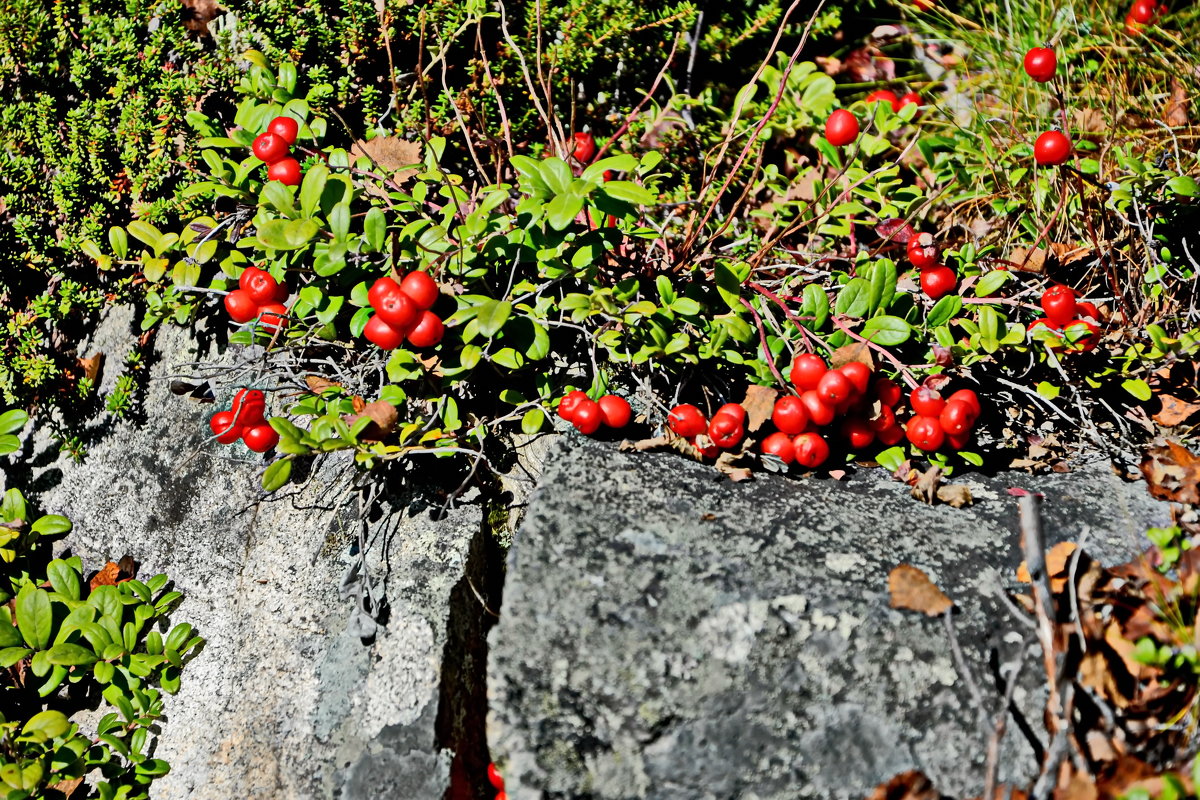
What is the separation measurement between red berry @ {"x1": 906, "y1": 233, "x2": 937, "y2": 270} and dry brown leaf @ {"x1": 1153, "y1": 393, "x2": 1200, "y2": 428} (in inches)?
32.2

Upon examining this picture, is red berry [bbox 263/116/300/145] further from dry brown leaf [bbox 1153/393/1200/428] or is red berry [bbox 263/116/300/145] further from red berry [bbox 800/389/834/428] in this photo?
dry brown leaf [bbox 1153/393/1200/428]

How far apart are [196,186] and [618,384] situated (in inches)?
60.1

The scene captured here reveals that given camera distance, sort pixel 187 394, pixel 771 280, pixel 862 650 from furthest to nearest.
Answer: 1. pixel 187 394
2. pixel 771 280
3. pixel 862 650

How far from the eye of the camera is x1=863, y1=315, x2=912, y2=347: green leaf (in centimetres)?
230

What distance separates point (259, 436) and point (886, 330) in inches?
76.7

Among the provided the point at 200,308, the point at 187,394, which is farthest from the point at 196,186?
the point at 187,394

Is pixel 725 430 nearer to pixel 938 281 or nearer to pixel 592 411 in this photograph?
pixel 592 411

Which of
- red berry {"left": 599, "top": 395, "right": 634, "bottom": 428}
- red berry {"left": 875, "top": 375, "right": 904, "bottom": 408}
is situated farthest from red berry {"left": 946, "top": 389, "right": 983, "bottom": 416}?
red berry {"left": 599, "top": 395, "right": 634, "bottom": 428}

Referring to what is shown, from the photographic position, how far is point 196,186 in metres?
2.63

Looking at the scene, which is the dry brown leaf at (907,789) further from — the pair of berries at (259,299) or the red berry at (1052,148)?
the pair of berries at (259,299)

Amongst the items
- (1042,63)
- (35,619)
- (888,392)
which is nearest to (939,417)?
(888,392)

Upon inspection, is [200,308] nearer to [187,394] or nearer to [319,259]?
[187,394]

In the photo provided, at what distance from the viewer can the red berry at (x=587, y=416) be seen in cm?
237

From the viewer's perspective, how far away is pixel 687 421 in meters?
2.34
